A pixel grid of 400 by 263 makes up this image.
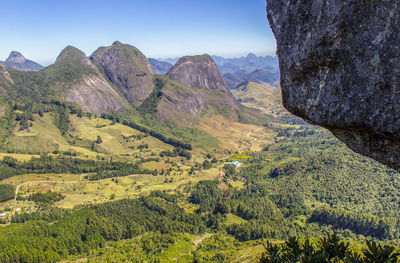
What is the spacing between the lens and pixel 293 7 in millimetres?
13625

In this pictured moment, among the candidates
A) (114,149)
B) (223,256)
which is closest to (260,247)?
(223,256)

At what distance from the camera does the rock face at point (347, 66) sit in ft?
35.9

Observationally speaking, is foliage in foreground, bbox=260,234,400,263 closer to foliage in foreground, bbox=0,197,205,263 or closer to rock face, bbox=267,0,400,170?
rock face, bbox=267,0,400,170

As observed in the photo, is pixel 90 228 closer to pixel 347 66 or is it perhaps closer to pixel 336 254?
pixel 336 254

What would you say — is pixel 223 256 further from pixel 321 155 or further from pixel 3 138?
pixel 3 138

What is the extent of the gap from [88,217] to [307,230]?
8418cm

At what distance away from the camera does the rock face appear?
1094cm

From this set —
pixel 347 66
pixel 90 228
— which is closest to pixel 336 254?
pixel 347 66

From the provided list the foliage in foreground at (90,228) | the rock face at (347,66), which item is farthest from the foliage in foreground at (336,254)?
the foliage in foreground at (90,228)

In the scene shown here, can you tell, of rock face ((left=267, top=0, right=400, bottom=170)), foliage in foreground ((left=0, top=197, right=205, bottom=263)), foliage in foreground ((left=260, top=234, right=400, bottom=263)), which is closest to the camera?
rock face ((left=267, top=0, right=400, bottom=170))

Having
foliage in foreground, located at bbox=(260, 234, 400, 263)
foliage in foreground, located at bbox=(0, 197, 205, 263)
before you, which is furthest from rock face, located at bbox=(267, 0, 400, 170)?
foliage in foreground, located at bbox=(0, 197, 205, 263)

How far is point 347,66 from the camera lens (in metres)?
12.1

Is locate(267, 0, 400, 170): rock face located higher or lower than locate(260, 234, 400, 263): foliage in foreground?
higher

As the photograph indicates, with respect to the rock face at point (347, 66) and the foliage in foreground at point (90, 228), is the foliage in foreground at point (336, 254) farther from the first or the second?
the foliage in foreground at point (90, 228)
